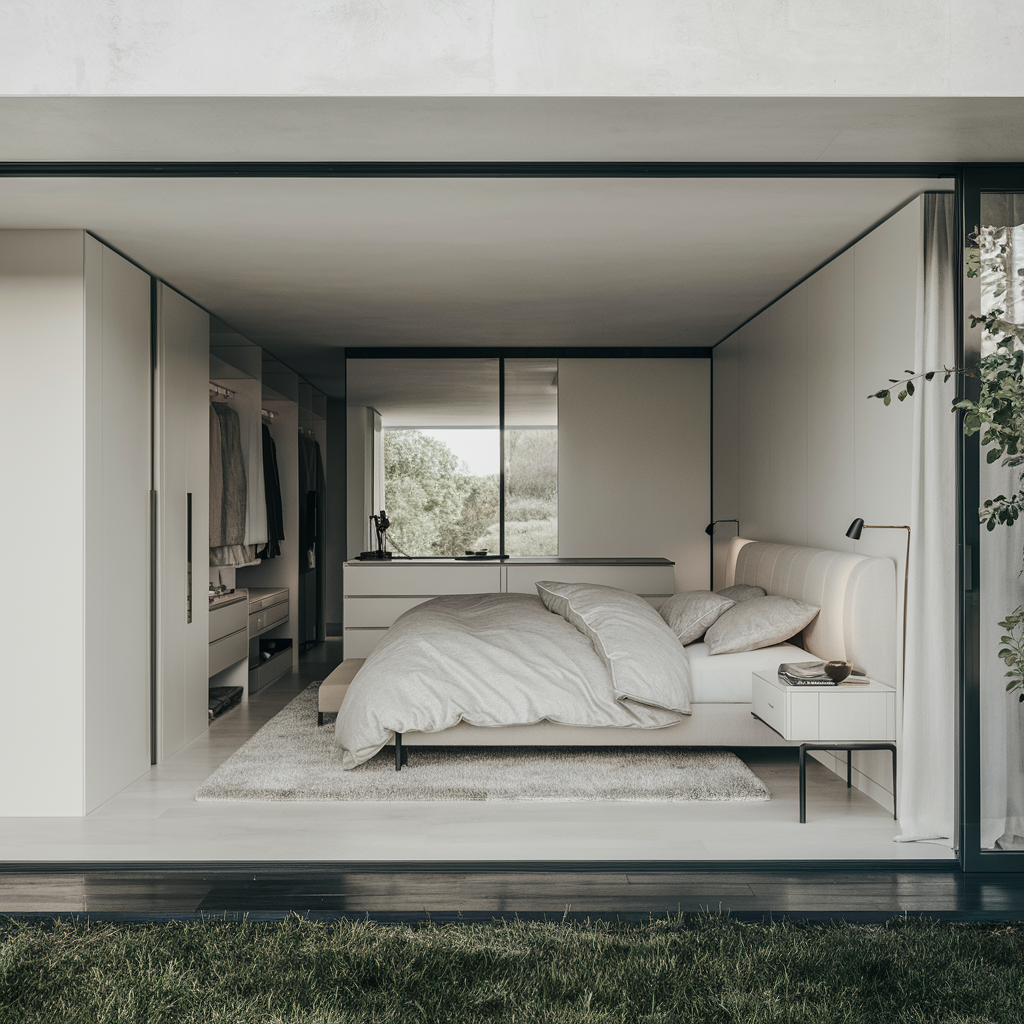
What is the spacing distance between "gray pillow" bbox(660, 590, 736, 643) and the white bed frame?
0.36 meters

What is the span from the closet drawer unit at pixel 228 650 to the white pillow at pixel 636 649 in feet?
7.19

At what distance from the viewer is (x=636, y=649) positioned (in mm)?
3930

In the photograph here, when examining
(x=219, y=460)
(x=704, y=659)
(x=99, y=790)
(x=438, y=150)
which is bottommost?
(x=99, y=790)

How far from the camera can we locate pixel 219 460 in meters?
5.71

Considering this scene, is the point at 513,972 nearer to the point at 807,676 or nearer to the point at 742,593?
the point at 807,676

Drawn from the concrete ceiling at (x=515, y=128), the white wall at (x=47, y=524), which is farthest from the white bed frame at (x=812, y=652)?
the concrete ceiling at (x=515, y=128)

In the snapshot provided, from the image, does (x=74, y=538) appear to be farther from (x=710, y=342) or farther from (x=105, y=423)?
(x=710, y=342)

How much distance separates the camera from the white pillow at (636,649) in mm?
3846

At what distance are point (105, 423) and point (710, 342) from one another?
14.1 feet

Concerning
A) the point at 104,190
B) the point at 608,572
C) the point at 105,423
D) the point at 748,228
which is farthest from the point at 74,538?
the point at 608,572

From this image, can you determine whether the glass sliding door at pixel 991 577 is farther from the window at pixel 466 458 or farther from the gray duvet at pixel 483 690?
the window at pixel 466 458
